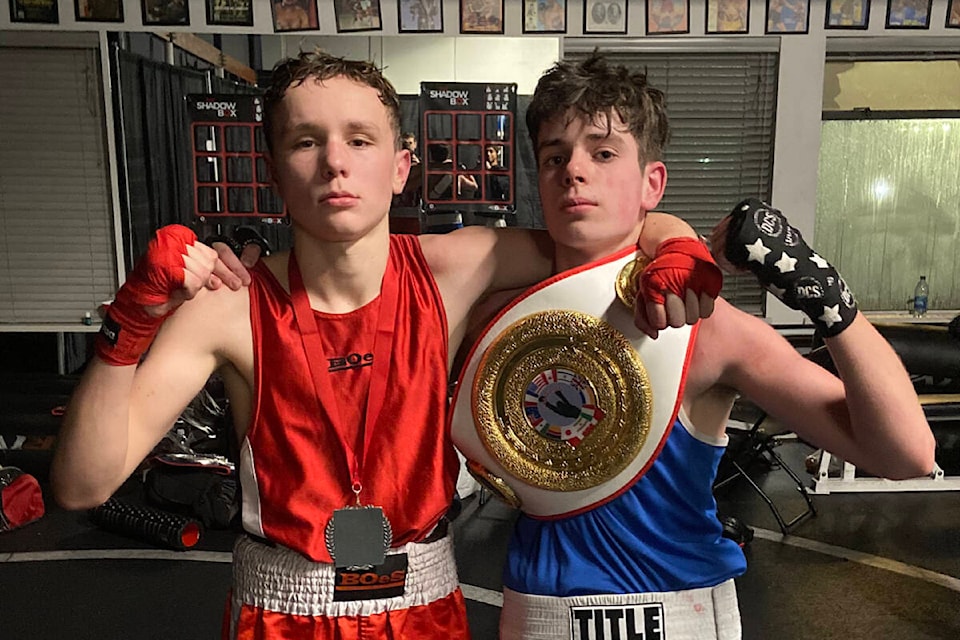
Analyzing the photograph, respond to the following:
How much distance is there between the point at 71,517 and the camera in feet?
15.7

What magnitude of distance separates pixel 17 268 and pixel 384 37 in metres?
3.25

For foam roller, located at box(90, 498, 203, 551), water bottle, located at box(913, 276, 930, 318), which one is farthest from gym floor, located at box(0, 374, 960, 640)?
water bottle, located at box(913, 276, 930, 318)

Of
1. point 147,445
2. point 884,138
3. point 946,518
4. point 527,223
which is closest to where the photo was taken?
point 147,445

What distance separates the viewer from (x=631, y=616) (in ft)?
4.84

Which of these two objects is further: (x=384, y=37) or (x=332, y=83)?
(x=384, y=37)

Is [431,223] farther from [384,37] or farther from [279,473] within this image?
[279,473]

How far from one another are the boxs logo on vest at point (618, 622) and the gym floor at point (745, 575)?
204 centimetres

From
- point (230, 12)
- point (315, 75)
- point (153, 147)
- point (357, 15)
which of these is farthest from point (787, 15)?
point (315, 75)

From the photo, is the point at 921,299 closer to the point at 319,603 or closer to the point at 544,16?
the point at 544,16

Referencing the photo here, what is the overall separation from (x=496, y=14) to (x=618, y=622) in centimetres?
514

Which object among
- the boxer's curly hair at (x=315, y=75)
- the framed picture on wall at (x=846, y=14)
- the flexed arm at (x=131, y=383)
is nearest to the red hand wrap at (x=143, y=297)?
the flexed arm at (x=131, y=383)

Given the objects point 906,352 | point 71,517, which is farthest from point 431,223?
point 906,352

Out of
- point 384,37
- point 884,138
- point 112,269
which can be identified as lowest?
point 112,269

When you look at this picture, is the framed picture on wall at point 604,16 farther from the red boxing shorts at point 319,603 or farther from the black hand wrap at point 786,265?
the red boxing shorts at point 319,603
